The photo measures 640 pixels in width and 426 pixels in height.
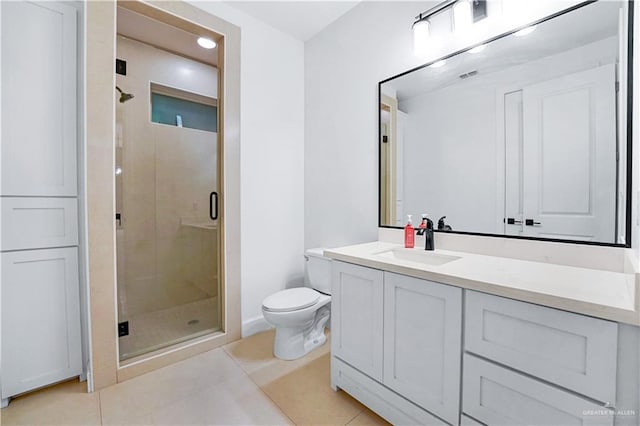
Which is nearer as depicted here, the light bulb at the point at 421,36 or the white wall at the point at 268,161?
the light bulb at the point at 421,36

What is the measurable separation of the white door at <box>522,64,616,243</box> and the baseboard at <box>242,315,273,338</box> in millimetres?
1956

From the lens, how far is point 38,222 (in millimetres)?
1543

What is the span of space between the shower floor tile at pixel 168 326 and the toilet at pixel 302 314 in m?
0.61

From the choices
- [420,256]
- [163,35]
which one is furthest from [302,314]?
[163,35]

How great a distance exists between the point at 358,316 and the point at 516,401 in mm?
684

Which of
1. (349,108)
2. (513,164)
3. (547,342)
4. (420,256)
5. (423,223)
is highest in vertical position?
(349,108)

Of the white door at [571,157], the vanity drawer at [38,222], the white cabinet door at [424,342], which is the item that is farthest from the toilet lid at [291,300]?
the white door at [571,157]

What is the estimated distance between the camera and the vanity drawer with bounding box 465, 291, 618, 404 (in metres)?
0.78

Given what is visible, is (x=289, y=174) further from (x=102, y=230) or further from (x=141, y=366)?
(x=141, y=366)

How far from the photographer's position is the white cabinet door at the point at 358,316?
4.42 feet

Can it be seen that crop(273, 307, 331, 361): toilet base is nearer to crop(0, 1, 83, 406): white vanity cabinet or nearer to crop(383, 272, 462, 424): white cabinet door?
crop(383, 272, 462, 424): white cabinet door

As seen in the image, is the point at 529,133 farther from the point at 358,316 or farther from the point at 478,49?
the point at 358,316

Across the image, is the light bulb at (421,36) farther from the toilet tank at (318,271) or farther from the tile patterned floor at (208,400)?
the tile patterned floor at (208,400)

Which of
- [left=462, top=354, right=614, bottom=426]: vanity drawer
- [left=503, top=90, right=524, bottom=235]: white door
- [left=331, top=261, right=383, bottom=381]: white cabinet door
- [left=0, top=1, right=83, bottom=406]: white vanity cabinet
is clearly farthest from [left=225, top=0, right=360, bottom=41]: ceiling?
[left=462, top=354, right=614, bottom=426]: vanity drawer
